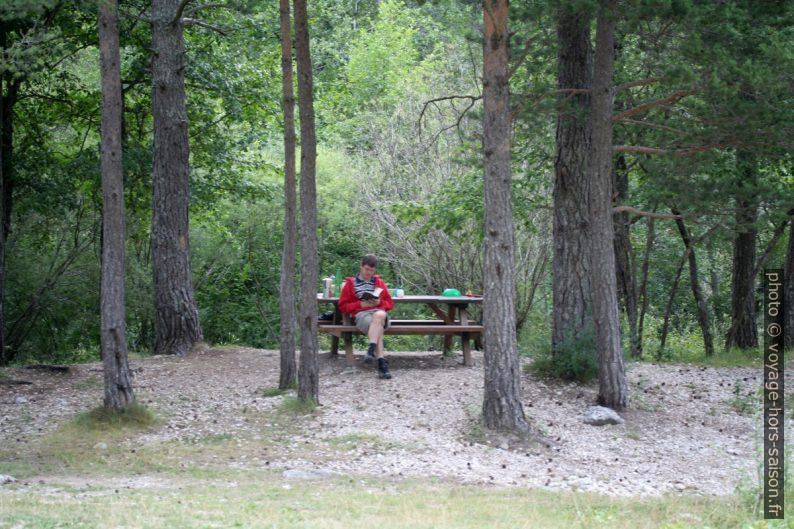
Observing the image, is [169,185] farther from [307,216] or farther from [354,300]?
[307,216]

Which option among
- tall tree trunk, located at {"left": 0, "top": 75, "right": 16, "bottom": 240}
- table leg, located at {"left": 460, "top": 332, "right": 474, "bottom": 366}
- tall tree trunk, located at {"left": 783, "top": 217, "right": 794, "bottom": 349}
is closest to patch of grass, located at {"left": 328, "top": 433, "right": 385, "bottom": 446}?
table leg, located at {"left": 460, "top": 332, "right": 474, "bottom": 366}

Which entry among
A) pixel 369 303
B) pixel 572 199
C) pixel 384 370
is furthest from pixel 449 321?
pixel 572 199

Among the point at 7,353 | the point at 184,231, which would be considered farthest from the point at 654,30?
the point at 7,353

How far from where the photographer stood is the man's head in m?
12.5

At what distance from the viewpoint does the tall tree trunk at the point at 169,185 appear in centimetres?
1413

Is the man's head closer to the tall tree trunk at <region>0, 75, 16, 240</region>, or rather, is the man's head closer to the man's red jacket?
the man's red jacket

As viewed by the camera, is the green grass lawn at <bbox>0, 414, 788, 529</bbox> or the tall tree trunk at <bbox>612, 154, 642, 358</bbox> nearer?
the green grass lawn at <bbox>0, 414, 788, 529</bbox>

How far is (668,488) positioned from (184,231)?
8.71m

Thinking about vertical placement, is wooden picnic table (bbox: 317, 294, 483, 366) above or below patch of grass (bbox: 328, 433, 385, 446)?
above

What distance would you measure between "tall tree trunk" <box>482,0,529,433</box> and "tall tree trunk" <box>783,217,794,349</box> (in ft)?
29.1

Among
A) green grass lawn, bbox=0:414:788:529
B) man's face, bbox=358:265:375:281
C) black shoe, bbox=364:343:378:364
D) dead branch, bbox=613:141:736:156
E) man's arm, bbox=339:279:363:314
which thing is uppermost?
dead branch, bbox=613:141:736:156

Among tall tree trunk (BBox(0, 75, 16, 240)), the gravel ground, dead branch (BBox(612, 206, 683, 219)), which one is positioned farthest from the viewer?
tall tree trunk (BBox(0, 75, 16, 240))

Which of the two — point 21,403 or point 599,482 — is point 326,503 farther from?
point 21,403

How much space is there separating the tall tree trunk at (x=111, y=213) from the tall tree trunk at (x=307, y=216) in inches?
74.1
